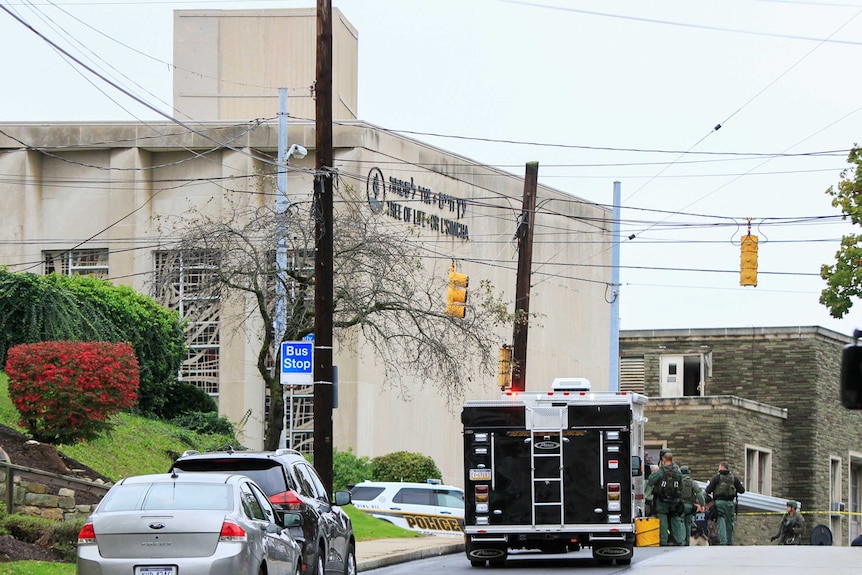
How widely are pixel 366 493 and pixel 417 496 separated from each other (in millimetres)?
1099

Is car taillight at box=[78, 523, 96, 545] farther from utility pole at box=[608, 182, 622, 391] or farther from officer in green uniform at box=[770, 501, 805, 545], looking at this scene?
utility pole at box=[608, 182, 622, 391]

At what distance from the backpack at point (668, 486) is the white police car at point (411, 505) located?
4483 mm

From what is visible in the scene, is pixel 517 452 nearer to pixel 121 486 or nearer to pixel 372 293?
pixel 372 293

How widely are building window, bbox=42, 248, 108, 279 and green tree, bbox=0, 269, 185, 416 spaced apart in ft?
25.8

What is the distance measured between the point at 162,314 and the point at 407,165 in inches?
461

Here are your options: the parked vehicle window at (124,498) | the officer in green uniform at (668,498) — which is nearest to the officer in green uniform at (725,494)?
→ the officer in green uniform at (668,498)

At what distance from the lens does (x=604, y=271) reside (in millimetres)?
56375

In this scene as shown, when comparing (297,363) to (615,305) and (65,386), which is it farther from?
(615,305)

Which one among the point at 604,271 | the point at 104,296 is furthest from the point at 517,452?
the point at 604,271

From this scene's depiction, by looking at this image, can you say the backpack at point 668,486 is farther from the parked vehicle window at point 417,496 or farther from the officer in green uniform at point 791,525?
the officer in green uniform at point 791,525

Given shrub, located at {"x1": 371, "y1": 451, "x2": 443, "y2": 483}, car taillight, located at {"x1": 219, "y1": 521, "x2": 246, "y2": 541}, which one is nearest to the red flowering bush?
car taillight, located at {"x1": 219, "y1": 521, "x2": 246, "y2": 541}

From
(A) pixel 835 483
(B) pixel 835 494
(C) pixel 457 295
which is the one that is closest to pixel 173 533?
(C) pixel 457 295

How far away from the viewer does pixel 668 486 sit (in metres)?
28.4

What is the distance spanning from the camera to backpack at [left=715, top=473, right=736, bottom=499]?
30172mm
